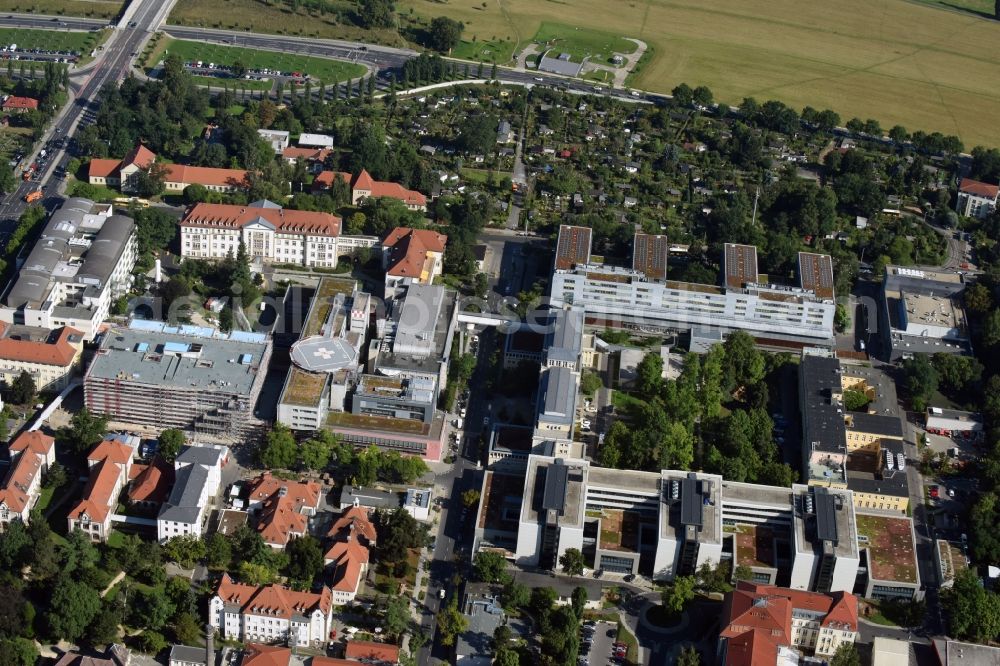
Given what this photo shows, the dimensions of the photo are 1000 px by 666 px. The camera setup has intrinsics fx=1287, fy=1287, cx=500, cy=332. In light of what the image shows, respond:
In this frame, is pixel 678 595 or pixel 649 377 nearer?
pixel 678 595

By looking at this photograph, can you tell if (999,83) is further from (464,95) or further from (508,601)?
(508,601)

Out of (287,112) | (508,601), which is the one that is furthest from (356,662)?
(287,112)

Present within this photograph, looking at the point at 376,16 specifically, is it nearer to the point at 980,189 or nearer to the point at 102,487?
the point at 980,189

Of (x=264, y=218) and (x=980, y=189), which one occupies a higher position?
(x=980, y=189)

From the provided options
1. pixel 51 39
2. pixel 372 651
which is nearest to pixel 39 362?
pixel 372 651

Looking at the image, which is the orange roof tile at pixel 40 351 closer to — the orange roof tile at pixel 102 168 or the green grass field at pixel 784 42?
the orange roof tile at pixel 102 168

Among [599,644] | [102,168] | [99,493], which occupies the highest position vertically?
[102,168]

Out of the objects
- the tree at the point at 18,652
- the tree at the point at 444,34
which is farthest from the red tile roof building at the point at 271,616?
the tree at the point at 444,34
